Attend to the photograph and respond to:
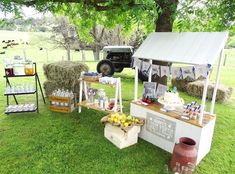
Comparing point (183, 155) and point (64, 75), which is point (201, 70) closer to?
point (183, 155)

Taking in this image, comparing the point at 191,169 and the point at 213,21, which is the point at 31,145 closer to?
the point at 191,169

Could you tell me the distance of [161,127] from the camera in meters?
3.66

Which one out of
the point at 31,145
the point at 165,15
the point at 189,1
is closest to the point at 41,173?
the point at 31,145

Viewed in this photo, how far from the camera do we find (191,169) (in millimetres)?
2980

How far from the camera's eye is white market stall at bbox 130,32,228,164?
317 cm

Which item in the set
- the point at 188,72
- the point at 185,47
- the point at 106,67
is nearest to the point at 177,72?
the point at 188,72

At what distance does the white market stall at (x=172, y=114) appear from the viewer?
3172 millimetres

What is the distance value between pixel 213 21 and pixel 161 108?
3.03m

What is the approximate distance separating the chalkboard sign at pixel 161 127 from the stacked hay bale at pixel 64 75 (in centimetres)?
276

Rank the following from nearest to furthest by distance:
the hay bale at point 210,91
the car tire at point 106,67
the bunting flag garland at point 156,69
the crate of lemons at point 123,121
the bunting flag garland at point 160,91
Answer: the crate of lemons at point 123,121
the bunting flag garland at point 156,69
the bunting flag garland at point 160,91
the hay bale at point 210,91
the car tire at point 106,67

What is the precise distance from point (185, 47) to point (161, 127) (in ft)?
4.96

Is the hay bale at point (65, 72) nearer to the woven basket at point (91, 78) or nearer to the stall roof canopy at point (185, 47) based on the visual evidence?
the woven basket at point (91, 78)

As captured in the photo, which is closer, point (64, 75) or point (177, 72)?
point (177, 72)

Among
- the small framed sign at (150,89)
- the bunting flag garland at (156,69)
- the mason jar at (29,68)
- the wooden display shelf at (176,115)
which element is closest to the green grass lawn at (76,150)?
the wooden display shelf at (176,115)
